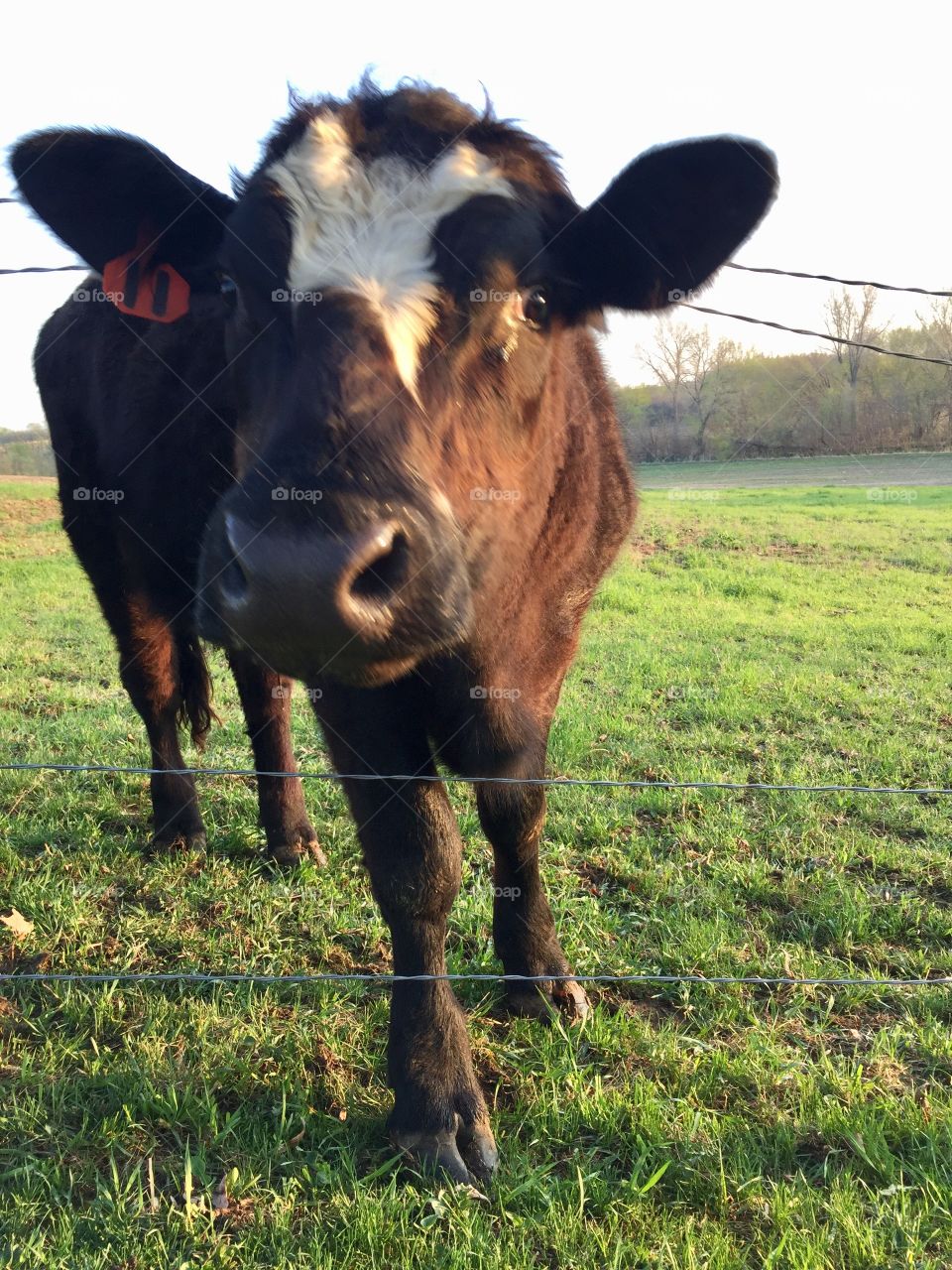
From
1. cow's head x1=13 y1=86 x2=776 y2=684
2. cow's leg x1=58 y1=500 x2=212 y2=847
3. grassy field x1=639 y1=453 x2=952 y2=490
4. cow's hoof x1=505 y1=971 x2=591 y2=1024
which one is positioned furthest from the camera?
grassy field x1=639 y1=453 x2=952 y2=490

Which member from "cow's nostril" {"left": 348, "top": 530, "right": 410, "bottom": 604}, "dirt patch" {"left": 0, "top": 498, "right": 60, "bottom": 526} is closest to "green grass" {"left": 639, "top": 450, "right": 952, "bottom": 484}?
"cow's nostril" {"left": 348, "top": 530, "right": 410, "bottom": 604}

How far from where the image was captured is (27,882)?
11.2 ft

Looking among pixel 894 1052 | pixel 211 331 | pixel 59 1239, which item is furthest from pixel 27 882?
pixel 894 1052

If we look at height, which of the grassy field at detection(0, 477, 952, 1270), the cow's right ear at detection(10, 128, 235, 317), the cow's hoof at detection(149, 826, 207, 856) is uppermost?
the cow's right ear at detection(10, 128, 235, 317)

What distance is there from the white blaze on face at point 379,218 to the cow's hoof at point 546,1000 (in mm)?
1878

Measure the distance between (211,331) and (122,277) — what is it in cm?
44

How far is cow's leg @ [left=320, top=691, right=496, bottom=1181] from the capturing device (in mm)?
2312

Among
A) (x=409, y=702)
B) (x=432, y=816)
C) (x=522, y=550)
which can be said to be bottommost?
(x=432, y=816)

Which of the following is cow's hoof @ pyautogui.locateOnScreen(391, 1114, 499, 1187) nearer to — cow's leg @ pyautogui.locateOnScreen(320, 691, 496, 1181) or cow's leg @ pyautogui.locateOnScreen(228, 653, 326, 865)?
cow's leg @ pyautogui.locateOnScreen(320, 691, 496, 1181)

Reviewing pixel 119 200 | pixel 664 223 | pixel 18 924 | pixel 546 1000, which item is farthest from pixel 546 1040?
pixel 119 200

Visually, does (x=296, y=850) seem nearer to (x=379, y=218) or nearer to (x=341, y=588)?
(x=341, y=588)

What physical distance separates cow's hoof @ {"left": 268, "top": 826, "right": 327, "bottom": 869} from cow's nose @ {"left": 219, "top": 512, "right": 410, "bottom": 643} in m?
2.20

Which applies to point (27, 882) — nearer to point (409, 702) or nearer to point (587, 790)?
point (409, 702)

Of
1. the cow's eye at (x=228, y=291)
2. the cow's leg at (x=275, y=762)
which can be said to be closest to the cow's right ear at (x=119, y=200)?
the cow's eye at (x=228, y=291)
